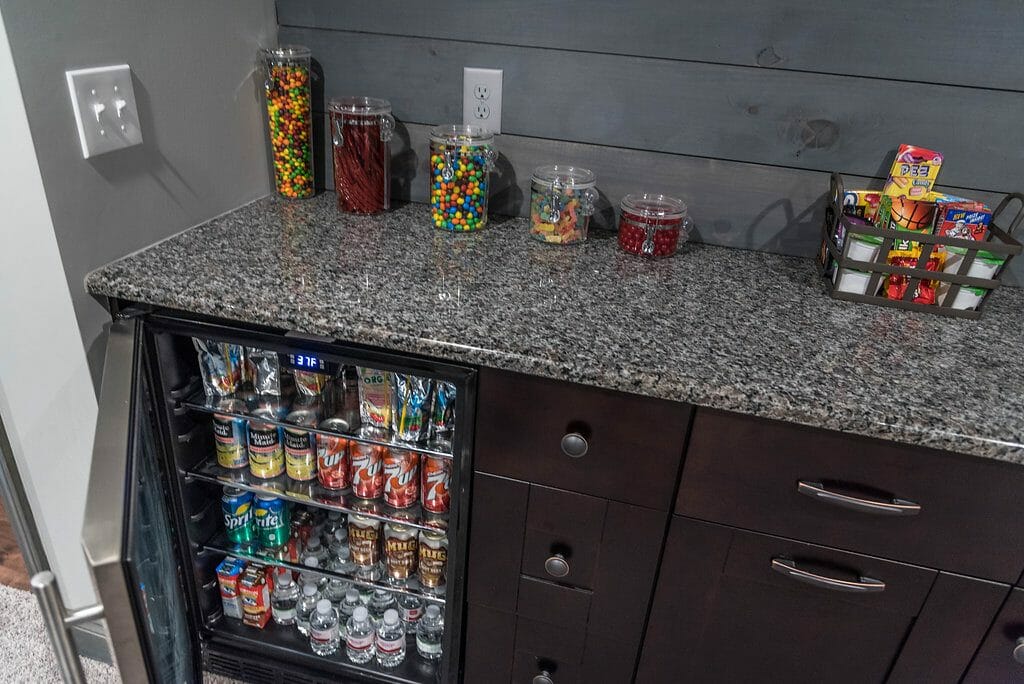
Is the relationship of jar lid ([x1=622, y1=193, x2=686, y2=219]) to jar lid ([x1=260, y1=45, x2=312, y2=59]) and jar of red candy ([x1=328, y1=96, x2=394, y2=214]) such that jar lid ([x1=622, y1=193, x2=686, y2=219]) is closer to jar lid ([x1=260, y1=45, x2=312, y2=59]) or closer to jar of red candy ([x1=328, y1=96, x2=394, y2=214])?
jar of red candy ([x1=328, y1=96, x2=394, y2=214])

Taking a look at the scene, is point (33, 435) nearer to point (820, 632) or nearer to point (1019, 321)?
point (820, 632)

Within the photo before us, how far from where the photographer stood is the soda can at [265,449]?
1.23 meters

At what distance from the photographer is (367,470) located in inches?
48.7

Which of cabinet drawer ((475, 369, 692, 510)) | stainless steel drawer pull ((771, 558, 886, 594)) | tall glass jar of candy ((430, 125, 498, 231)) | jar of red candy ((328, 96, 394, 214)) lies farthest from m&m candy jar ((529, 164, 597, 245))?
stainless steel drawer pull ((771, 558, 886, 594))

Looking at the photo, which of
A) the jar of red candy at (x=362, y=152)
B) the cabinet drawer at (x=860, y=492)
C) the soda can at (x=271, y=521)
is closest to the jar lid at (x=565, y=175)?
the jar of red candy at (x=362, y=152)

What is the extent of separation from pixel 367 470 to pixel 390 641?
1.24 ft

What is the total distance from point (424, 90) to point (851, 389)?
1.01 metres

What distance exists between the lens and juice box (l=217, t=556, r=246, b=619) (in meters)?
1.36

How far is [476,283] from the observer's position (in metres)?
1.13

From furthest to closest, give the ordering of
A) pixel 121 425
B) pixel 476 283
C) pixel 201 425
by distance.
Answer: pixel 201 425 → pixel 476 283 → pixel 121 425

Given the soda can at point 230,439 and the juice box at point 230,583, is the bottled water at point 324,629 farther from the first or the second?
the soda can at point 230,439

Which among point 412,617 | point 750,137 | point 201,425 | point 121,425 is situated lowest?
point 412,617

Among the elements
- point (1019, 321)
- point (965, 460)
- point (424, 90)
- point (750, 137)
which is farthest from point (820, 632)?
point (424, 90)

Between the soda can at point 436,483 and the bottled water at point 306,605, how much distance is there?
15.2 inches
